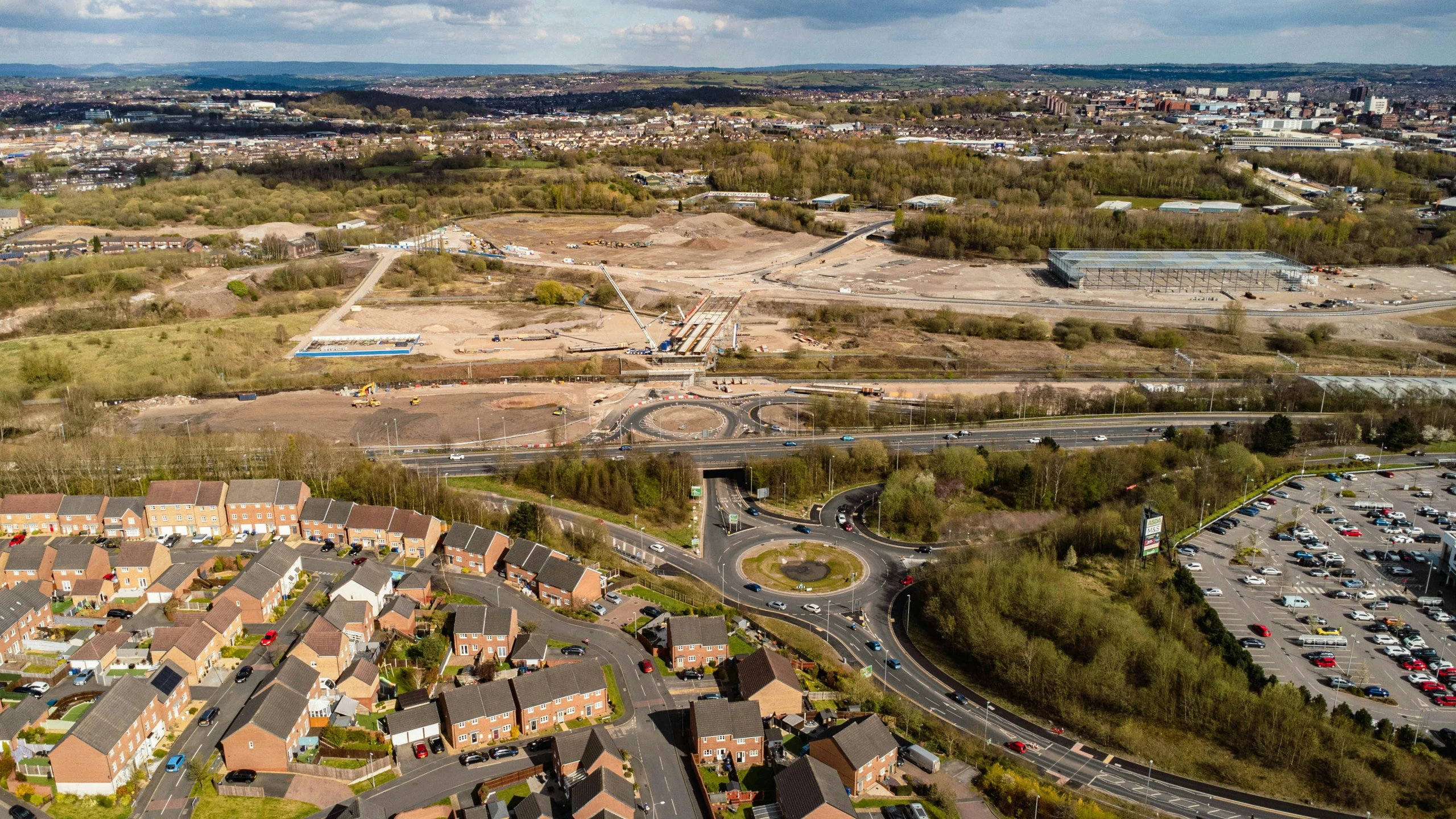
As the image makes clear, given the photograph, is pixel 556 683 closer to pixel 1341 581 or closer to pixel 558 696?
pixel 558 696

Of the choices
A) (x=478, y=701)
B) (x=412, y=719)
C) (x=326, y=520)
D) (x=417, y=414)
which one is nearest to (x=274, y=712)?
→ (x=412, y=719)

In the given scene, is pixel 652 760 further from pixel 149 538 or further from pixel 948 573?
pixel 149 538

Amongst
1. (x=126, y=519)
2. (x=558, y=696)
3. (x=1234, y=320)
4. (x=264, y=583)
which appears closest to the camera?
(x=558, y=696)

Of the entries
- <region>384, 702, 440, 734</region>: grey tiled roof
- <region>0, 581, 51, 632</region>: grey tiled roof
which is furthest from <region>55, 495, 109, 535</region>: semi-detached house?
<region>384, 702, 440, 734</region>: grey tiled roof

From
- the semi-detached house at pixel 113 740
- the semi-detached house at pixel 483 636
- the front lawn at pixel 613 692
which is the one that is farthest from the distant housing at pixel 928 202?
the semi-detached house at pixel 113 740

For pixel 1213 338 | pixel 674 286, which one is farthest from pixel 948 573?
pixel 674 286

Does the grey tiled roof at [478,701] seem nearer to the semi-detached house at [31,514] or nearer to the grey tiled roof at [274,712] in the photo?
the grey tiled roof at [274,712]
